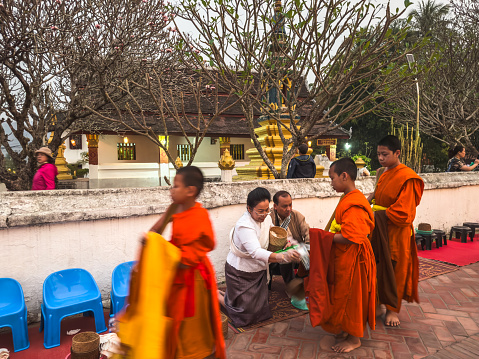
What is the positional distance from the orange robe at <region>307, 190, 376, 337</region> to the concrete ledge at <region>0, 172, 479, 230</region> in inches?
76.7

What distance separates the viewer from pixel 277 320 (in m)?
3.57

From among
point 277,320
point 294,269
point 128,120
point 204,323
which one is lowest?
point 277,320

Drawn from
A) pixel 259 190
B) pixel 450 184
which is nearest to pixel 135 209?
pixel 259 190

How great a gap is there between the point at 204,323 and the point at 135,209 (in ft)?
6.85

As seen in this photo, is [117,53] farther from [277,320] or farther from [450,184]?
[450,184]

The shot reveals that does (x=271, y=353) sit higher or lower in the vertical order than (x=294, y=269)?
lower

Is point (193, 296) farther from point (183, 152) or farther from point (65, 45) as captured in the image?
point (183, 152)

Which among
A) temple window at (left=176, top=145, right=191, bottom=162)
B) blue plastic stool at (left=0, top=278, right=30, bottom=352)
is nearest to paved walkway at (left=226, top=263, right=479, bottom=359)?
blue plastic stool at (left=0, top=278, right=30, bottom=352)

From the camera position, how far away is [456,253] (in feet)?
19.6

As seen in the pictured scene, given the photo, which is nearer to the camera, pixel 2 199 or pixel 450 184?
pixel 2 199

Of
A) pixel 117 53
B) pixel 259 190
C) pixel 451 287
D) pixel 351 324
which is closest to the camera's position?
pixel 351 324

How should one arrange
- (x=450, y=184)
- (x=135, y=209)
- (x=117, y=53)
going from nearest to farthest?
(x=135, y=209) → (x=117, y=53) → (x=450, y=184)

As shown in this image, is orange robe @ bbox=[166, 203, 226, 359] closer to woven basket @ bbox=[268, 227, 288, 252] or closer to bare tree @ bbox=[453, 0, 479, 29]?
woven basket @ bbox=[268, 227, 288, 252]

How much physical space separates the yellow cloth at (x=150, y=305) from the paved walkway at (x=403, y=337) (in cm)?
129
